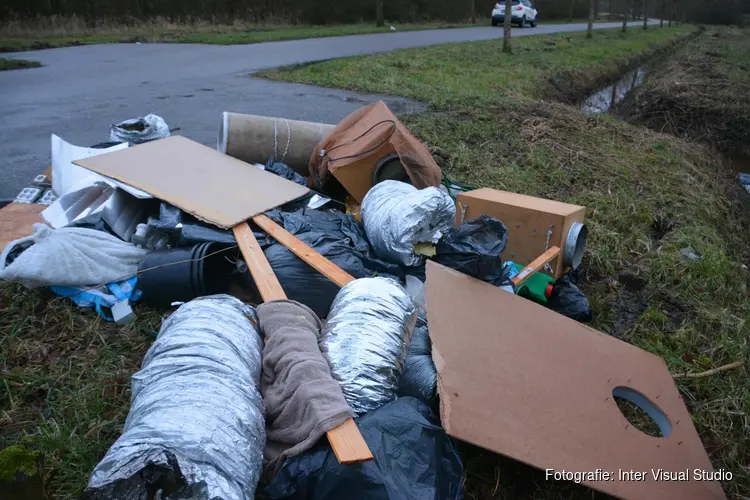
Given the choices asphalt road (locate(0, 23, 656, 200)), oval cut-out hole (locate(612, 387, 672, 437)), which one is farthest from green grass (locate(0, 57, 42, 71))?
oval cut-out hole (locate(612, 387, 672, 437))

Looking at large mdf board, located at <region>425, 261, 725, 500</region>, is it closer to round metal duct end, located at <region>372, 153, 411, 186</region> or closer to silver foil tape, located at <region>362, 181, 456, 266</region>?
silver foil tape, located at <region>362, 181, 456, 266</region>

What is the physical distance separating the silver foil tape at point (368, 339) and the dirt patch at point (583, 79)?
944 cm

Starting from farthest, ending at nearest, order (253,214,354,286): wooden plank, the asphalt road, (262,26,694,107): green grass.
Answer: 1. (262,26,694,107): green grass
2. the asphalt road
3. (253,214,354,286): wooden plank

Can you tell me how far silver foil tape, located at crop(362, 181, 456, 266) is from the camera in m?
2.76

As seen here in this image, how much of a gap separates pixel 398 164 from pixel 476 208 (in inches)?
27.4

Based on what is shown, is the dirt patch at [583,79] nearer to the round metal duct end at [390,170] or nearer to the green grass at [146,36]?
the green grass at [146,36]

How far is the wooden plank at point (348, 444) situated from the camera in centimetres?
150

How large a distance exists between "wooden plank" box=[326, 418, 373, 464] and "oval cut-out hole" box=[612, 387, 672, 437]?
128 cm

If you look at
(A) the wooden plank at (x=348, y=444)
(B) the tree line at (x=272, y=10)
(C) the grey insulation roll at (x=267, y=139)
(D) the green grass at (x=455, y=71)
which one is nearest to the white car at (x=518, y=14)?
(B) the tree line at (x=272, y=10)

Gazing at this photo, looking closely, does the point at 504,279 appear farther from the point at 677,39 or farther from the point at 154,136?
the point at 677,39

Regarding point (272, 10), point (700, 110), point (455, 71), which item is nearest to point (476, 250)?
point (455, 71)

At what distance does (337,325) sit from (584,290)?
7.30 ft

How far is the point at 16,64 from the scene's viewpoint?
9.16 m

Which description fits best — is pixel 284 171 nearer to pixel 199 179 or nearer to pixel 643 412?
pixel 199 179
